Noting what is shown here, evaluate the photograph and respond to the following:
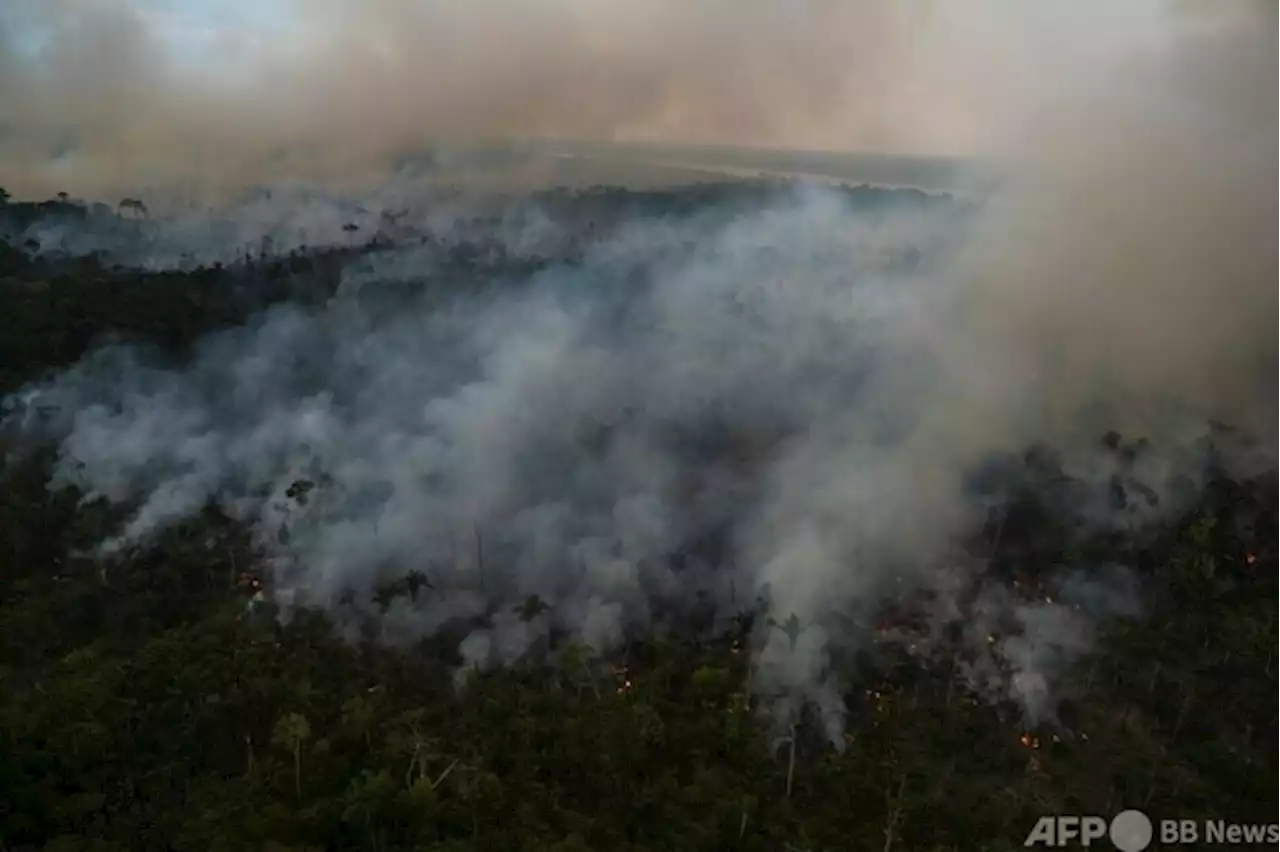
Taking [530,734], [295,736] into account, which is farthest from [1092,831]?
[295,736]

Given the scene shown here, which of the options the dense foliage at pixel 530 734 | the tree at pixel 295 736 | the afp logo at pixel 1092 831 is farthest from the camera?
the afp logo at pixel 1092 831

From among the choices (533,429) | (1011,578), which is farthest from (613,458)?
(1011,578)

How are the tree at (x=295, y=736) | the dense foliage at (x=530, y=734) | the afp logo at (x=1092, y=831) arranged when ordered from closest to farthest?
the dense foliage at (x=530, y=734)
the tree at (x=295, y=736)
the afp logo at (x=1092, y=831)

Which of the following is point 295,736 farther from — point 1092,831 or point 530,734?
point 1092,831

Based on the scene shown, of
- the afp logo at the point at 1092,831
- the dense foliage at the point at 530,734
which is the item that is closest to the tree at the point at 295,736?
the dense foliage at the point at 530,734

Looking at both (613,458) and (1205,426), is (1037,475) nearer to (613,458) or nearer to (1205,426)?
(1205,426)

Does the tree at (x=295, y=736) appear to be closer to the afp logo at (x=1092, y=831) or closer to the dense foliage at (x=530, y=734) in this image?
the dense foliage at (x=530, y=734)

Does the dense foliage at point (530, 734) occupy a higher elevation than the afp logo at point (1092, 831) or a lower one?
higher
